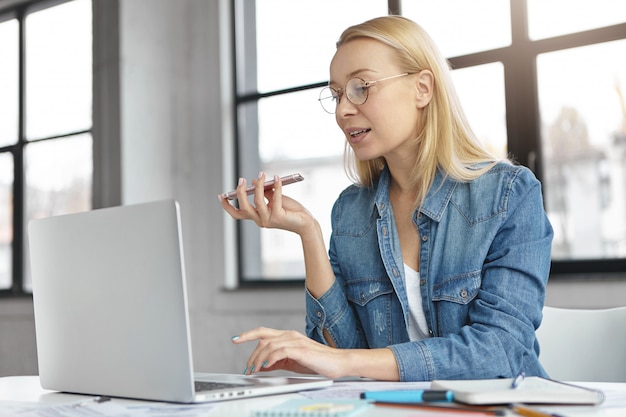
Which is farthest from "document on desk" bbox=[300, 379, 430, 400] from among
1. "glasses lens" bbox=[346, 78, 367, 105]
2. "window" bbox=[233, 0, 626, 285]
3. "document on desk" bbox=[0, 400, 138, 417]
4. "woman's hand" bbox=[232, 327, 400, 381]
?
"window" bbox=[233, 0, 626, 285]

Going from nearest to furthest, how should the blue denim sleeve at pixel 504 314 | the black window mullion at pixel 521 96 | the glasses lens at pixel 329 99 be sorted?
the blue denim sleeve at pixel 504 314 < the glasses lens at pixel 329 99 < the black window mullion at pixel 521 96

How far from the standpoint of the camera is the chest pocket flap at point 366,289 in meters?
1.53

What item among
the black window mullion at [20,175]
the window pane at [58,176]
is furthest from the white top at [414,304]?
the black window mullion at [20,175]

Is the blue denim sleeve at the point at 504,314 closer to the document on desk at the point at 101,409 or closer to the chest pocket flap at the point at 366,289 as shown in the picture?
the chest pocket flap at the point at 366,289

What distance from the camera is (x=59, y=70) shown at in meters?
3.55

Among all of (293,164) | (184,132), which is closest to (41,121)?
(184,132)

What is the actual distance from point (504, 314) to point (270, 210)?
0.50 metres

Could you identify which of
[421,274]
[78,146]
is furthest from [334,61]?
[78,146]

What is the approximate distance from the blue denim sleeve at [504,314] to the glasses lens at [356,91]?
363 millimetres

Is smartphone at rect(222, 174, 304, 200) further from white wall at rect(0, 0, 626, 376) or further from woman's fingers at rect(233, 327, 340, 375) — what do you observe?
white wall at rect(0, 0, 626, 376)

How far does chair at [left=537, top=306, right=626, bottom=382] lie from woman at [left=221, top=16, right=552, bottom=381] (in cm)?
20

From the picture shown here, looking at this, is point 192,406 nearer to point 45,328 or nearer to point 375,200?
point 45,328

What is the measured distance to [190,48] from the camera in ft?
Result: 10.6

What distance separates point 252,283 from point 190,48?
1127 mm
